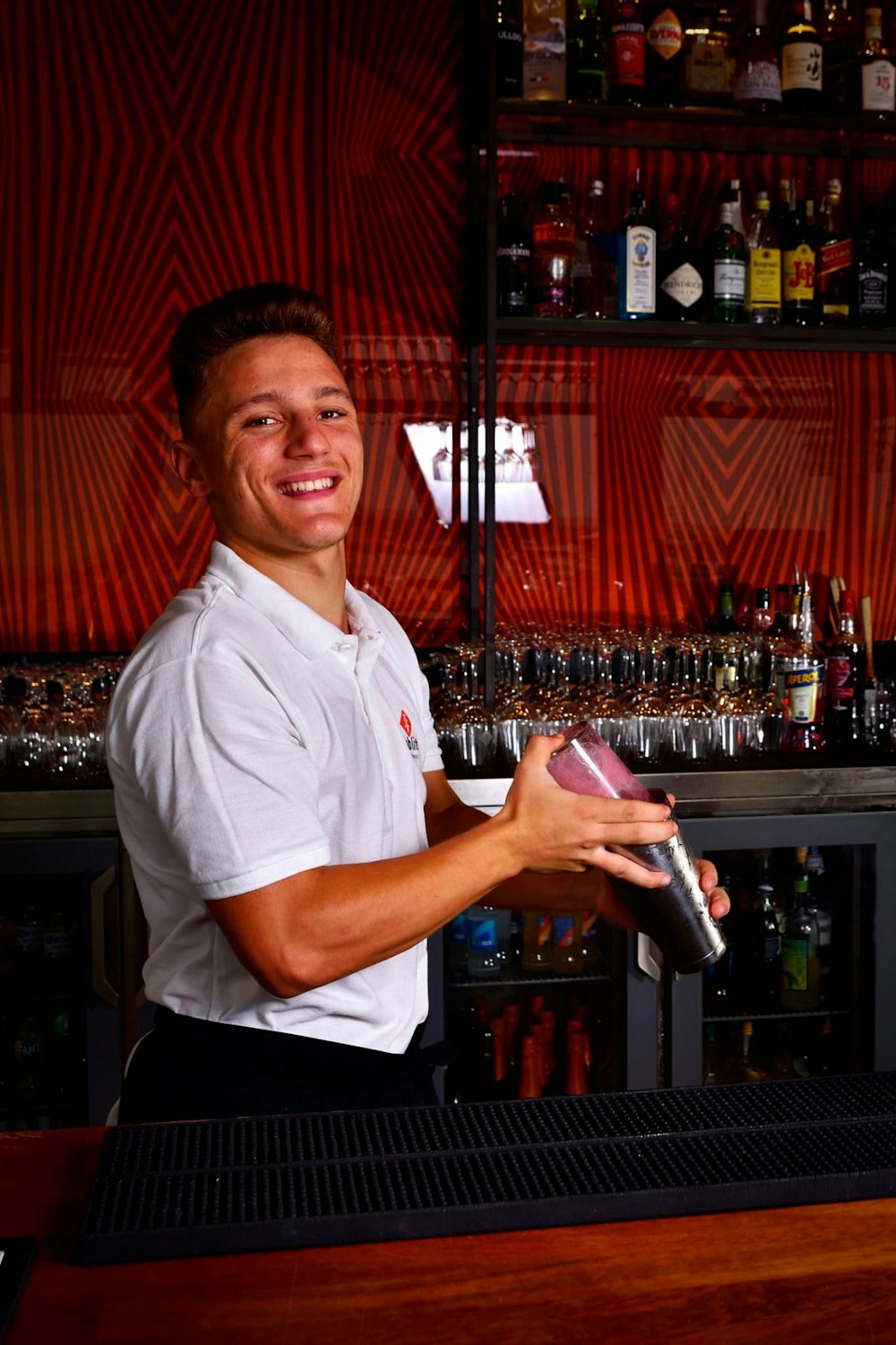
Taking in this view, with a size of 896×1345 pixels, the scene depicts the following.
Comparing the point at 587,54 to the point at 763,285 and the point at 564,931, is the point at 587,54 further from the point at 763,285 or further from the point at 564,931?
the point at 564,931

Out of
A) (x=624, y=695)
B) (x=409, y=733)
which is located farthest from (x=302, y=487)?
(x=624, y=695)

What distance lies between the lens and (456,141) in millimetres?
3191

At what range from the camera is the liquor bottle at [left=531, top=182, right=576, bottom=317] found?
297 cm

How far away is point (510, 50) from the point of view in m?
2.94

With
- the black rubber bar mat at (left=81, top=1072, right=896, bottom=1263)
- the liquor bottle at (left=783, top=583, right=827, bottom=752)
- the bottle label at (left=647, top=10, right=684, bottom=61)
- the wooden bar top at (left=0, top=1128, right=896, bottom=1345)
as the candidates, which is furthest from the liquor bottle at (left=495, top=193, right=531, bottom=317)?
the wooden bar top at (left=0, top=1128, right=896, bottom=1345)

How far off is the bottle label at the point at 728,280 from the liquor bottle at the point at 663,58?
1.29 ft

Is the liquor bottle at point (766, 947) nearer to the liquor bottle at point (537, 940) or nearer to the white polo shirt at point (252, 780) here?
the liquor bottle at point (537, 940)

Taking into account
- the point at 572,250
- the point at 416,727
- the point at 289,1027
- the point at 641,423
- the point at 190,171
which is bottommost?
the point at 289,1027

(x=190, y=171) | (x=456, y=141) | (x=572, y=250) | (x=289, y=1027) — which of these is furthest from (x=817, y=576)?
(x=289, y=1027)

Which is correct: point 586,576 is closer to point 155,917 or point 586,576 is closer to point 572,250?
point 572,250

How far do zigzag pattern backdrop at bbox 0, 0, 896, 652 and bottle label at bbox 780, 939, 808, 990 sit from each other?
0.99 m

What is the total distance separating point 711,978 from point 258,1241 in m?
2.04

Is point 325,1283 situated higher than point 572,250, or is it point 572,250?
point 572,250

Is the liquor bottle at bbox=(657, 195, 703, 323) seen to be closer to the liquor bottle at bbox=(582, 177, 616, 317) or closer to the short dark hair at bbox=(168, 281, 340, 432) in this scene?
the liquor bottle at bbox=(582, 177, 616, 317)
